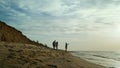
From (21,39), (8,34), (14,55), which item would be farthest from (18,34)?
(14,55)

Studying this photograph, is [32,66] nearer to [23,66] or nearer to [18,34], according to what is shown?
[23,66]

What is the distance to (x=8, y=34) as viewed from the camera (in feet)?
117

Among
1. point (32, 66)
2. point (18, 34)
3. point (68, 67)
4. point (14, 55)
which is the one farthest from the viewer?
point (18, 34)

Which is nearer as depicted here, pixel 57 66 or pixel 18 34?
pixel 57 66

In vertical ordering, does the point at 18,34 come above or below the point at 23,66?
above

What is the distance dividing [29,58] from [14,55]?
3.75ft

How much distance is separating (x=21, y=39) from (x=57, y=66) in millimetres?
26700

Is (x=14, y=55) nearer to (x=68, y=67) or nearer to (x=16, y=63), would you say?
(x=16, y=63)

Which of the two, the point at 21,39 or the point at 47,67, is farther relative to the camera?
the point at 21,39

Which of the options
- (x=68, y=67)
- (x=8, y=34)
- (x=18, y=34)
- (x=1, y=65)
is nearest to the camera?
(x=1, y=65)

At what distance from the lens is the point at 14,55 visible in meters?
14.8

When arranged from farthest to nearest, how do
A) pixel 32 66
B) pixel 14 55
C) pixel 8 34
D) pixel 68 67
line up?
pixel 8 34
pixel 68 67
pixel 14 55
pixel 32 66

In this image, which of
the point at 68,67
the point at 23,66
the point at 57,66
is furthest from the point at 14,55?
the point at 68,67

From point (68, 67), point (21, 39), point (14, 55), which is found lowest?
point (68, 67)
